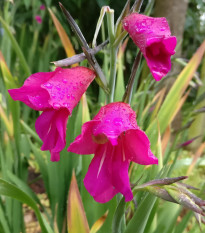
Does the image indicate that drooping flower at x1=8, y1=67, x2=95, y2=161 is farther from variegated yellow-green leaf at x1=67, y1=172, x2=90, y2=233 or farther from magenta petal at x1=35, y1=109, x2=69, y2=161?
variegated yellow-green leaf at x1=67, y1=172, x2=90, y2=233

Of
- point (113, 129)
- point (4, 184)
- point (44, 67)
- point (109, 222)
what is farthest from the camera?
point (44, 67)

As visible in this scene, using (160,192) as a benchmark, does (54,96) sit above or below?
above

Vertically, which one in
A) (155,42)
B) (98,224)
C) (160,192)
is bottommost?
(98,224)

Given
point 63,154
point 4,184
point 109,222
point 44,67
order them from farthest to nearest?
point 44,67
point 63,154
point 109,222
point 4,184

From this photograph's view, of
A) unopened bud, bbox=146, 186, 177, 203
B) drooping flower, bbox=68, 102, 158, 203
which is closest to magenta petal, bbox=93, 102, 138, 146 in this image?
drooping flower, bbox=68, 102, 158, 203

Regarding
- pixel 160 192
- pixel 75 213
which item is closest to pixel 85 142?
pixel 160 192

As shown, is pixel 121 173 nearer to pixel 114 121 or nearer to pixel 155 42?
pixel 114 121

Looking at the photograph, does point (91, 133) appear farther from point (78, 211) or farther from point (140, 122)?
point (140, 122)

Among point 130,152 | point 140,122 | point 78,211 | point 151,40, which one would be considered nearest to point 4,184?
point 78,211
